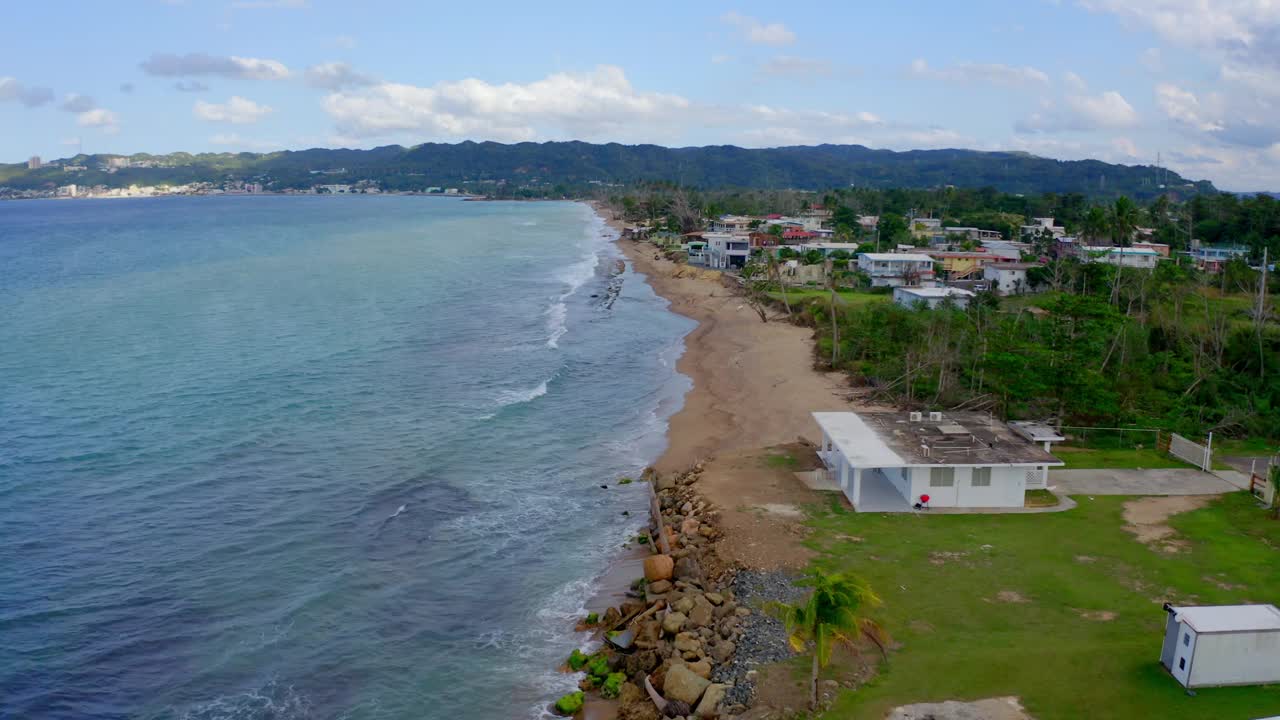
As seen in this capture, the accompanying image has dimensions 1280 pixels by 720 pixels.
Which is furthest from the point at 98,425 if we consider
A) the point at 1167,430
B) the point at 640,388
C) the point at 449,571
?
the point at 1167,430

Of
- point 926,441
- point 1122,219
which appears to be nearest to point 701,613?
point 926,441

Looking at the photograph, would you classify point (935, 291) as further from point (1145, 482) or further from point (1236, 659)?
point (1236, 659)

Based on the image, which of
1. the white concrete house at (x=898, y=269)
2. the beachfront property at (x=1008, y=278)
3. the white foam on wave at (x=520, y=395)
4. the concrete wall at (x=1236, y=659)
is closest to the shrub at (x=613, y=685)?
the concrete wall at (x=1236, y=659)

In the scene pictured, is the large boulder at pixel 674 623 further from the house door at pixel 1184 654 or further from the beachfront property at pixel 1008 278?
the beachfront property at pixel 1008 278

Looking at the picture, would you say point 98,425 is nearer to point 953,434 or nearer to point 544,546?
point 544,546

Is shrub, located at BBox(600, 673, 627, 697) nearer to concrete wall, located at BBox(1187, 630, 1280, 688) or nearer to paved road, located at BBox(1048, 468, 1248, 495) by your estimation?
concrete wall, located at BBox(1187, 630, 1280, 688)

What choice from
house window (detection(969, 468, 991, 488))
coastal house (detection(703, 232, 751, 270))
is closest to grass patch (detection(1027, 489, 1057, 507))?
house window (detection(969, 468, 991, 488))
